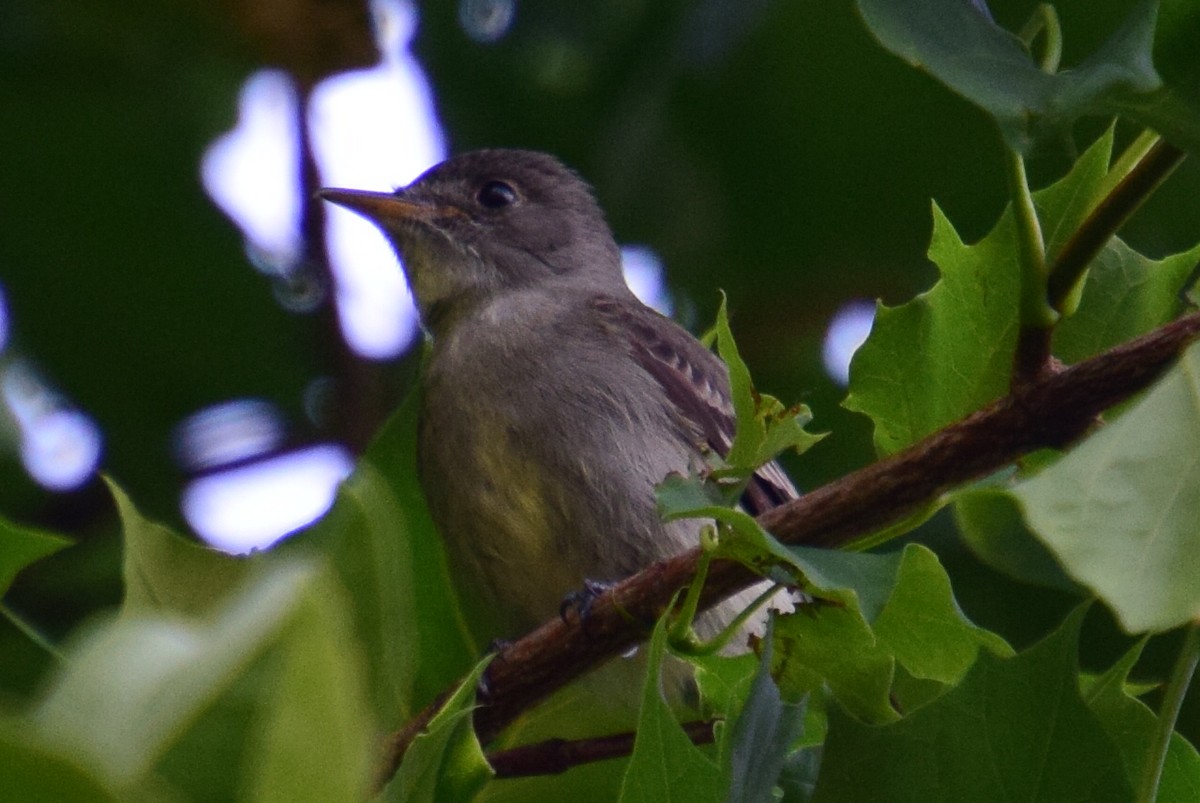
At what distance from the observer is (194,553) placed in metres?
2.05

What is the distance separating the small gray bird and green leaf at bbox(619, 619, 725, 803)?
1.87m

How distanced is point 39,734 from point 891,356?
177 cm

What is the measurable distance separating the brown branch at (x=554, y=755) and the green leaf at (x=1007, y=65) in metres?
1.19

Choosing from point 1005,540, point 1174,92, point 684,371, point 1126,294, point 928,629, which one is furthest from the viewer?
point 684,371

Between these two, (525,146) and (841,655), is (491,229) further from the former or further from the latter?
(841,655)

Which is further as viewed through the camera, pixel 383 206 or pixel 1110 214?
pixel 383 206

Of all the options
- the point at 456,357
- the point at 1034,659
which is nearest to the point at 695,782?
the point at 1034,659

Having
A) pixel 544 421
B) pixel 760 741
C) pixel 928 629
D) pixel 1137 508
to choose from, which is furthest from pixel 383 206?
pixel 1137 508

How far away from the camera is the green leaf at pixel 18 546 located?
7.11 feet

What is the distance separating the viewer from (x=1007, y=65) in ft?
7.37

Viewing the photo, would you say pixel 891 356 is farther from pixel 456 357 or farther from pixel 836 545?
pixel 456 357

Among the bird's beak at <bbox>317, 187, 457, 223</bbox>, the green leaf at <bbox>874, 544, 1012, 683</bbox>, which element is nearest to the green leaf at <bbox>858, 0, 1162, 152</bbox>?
the green leaf at <bbox>874, 544, 1012, 683</bbox>

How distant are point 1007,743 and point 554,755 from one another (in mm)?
846

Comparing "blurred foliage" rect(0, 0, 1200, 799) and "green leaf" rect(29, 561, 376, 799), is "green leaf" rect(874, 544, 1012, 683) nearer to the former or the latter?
"green leaf" rect(29, 561, 376, 799)
